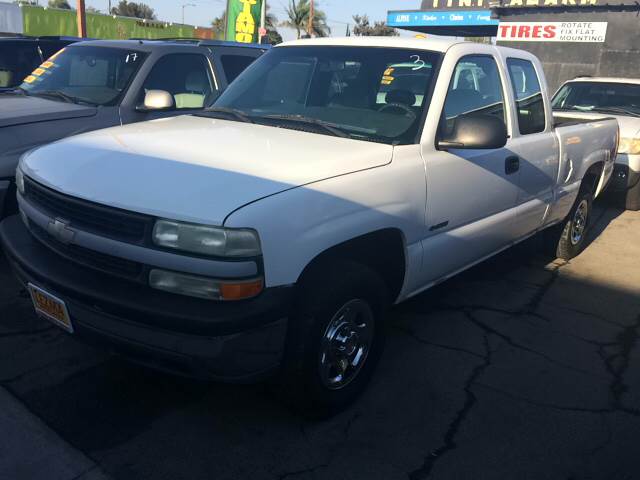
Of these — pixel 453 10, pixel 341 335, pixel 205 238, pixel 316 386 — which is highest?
pixel 453 10

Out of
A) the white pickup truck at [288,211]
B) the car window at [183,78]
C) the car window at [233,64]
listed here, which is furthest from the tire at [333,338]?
the car window at [233,64]

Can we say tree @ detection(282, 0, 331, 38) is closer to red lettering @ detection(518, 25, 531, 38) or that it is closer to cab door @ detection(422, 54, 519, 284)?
red lettering @ detection(518, 25, 531, 38)

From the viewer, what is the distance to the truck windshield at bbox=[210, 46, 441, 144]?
3.49m

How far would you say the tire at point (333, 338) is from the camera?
107 inches

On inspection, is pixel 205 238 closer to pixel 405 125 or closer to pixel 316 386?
pixel 316 386

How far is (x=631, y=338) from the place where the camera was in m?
4.32

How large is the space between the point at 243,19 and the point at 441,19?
11289 millimetres

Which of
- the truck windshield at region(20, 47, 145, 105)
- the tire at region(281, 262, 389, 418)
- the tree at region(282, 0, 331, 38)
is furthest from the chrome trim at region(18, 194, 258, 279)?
the tree at region(282, 0, 331, 38)

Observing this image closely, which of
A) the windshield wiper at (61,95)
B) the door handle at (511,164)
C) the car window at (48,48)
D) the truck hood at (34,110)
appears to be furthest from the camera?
the car window at (48,48)

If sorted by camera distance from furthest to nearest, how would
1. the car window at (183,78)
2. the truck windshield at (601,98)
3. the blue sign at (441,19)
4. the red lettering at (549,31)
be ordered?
the blue sign at (441,19), the red lettering at (549,31), the truck windshield at (601,98), the car window at (183,78)

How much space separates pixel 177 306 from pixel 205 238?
30 centimetres

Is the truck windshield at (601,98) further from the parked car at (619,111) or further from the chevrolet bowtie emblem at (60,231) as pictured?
the chevrolet bowtie emblem at (60,231)

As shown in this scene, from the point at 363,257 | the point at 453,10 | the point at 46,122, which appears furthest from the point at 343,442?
the point at 453,10

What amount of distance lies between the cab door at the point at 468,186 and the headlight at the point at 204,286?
4.30 feet
